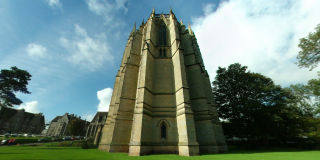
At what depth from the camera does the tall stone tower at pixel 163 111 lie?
1055cm

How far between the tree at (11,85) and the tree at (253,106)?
36.2 metres

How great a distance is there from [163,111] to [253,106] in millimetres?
13863

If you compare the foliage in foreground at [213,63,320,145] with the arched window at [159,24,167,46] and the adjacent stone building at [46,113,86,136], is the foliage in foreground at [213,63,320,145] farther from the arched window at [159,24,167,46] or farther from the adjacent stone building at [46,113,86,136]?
the adjacent stone building at [46,113,86,136]

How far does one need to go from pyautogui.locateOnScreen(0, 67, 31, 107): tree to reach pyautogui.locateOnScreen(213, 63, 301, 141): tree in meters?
36.2

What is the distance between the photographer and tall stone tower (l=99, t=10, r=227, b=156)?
10.5 meters

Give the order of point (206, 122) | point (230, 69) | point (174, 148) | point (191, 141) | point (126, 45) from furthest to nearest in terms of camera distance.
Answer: point (126, 45), point (230, 69), point (206, 122), point (174, 148), point (191, 141)

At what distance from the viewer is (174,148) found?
1109 cm

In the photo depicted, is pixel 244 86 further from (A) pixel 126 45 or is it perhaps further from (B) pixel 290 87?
(A) pixel 126 45

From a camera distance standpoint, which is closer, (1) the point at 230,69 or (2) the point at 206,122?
(2) the point at 206,122

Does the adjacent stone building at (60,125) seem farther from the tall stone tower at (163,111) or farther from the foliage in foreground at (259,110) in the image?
the foliage in foreground at (259,110)

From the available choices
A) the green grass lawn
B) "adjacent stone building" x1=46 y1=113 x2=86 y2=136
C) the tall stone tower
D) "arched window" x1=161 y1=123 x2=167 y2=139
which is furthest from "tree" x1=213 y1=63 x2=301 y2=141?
"adjacent stone building" x1=46 y1=113 x2=86 y2=136

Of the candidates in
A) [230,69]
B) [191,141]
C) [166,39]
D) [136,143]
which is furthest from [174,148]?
[230,69]

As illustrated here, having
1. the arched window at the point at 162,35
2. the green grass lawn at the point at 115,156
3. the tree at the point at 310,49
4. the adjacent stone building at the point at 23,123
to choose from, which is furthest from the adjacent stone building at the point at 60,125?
the tree at the point at 310,49

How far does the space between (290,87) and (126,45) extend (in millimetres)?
26628
